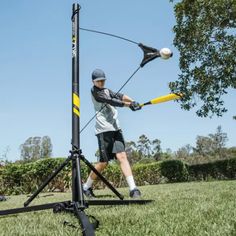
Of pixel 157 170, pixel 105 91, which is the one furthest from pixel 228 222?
pixel 157 170

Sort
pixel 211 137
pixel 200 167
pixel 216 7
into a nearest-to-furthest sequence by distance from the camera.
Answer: pixel 216 7, pixel 200 167, pixel 211 137

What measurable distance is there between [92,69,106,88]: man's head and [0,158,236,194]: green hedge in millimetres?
8827

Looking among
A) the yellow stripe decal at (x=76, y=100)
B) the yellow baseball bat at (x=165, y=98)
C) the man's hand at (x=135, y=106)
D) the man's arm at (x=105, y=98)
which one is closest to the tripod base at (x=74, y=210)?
the yellow stripe decal at (x=76, y=100)

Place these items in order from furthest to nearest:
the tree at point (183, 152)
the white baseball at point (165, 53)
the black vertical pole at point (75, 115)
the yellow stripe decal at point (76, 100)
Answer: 1. the tree at point (183, 152)
2. the white baseball at point (165, 53)
3. the yellow stripe decal at point (76, 100)
4. the black vertical pole at point (75, 115)

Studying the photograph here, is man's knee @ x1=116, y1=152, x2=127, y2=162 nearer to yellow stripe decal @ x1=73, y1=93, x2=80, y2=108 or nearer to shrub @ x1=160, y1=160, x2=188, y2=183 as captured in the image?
yellow stripe decal @ x1=73, y1=93, x2=80, y2=108

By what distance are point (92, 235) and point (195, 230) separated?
666 mm

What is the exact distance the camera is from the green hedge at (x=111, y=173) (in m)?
14.3

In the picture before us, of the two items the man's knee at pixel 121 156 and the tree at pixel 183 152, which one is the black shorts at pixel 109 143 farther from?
the tree at pixel 183 152

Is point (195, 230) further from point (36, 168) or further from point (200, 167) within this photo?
point (200, 167)

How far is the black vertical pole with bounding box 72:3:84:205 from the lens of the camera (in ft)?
9.95

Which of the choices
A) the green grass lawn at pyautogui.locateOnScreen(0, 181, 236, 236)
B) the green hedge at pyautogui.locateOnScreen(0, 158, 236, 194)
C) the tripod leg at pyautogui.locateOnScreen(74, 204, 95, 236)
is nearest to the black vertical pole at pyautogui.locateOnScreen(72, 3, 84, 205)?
the green grass lawn at pyautogui.locateOnScreen(0, 181, 236, 236)

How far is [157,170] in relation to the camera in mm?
21969

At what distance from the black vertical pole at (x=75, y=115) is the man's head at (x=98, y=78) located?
6.73ft

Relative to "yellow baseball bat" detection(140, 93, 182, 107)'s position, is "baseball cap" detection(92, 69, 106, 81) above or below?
above
